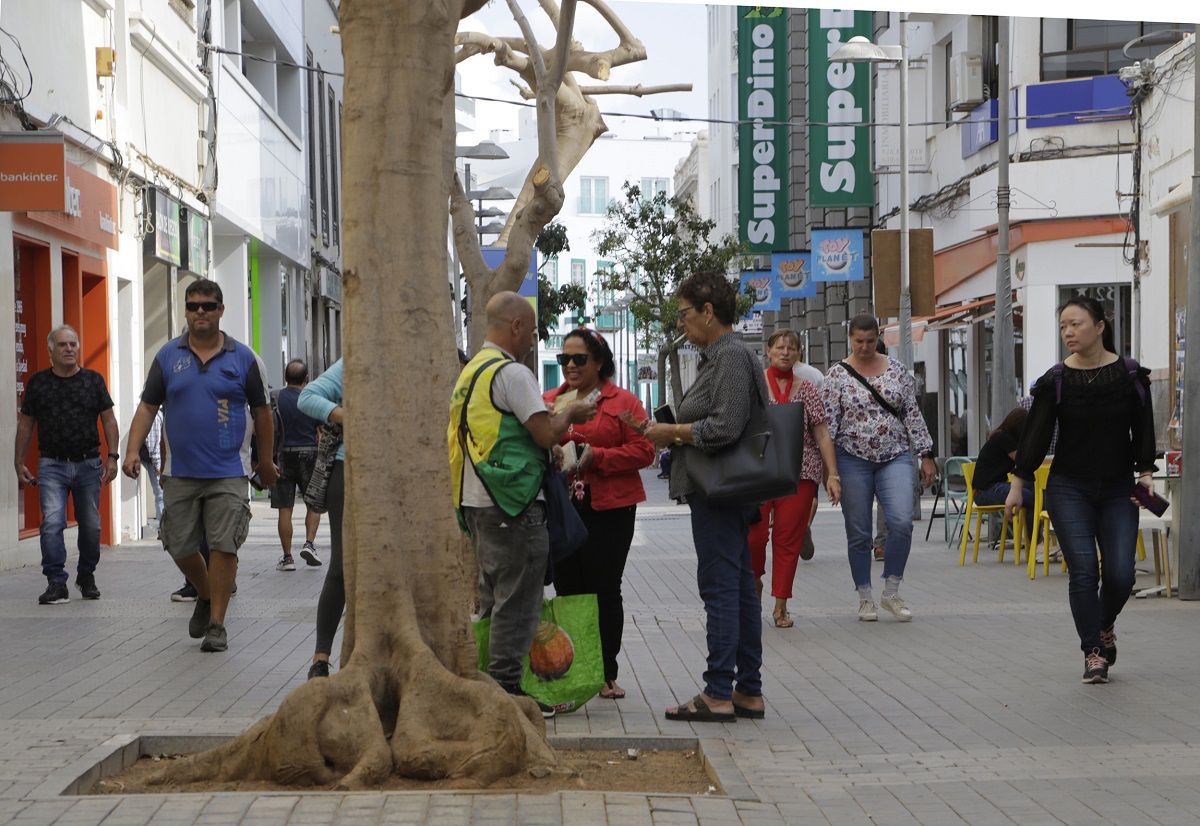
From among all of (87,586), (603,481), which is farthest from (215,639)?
(87,586)

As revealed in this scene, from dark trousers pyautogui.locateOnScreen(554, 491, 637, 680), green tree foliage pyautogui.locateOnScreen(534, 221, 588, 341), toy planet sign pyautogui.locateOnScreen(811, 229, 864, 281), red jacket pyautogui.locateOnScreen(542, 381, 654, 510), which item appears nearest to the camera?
red jacket pyautogui.locateOnScreen(542, 381, 654, 510)

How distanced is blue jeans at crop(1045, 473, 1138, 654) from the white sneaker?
9.36ft

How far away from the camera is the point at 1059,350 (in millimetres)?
28453

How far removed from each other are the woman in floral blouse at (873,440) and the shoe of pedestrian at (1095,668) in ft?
9.03

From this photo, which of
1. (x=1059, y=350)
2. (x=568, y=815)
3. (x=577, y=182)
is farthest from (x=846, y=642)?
(x=577, y=182)

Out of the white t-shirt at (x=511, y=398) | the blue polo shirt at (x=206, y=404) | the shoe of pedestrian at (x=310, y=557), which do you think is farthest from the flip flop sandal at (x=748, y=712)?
the shoe of pedestrian at (x=310, y=557)

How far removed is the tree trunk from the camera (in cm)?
659

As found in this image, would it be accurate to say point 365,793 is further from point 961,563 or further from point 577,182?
point 577,182

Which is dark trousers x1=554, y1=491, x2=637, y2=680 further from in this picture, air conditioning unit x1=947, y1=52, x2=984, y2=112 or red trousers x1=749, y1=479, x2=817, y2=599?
air conditioning unit x1=947, y1=52, x2=984, y2=112

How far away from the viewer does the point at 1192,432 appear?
12.7 m

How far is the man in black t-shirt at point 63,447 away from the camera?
43.6ft

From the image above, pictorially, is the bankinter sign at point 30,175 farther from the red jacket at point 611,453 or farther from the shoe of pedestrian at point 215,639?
the red jacket at point 611,453

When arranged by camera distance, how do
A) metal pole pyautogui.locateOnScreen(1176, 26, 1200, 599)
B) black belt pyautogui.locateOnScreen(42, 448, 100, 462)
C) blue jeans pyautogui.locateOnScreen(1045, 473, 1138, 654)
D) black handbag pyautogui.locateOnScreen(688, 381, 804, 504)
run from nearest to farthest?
1. black handbag pyautogui.locateOnScreen(688, 381, 804, 504)
2. blue jeans pyautogui.locateOnScreen(1045, 473, 1138, 654)
3. metal pole pyautogui.locateOnScreen(1176, 26, 1200, 599)
4. black belt pyautogui.locateOnScreen(42, 448, 100, 462)

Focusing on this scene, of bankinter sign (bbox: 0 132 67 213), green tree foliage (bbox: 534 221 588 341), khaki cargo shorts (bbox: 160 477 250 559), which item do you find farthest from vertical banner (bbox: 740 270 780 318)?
khaki cargo shorts (bbox: 160 477 250 559)
